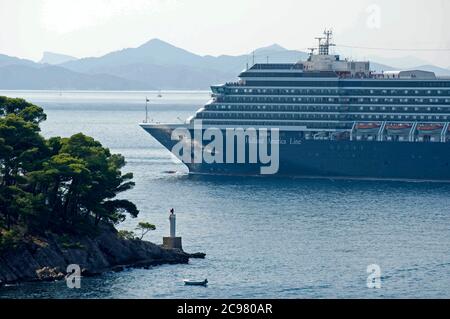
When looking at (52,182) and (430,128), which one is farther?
(430,128)

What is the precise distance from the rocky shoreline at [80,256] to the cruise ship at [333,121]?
45707mm

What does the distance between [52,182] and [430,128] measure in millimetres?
53436

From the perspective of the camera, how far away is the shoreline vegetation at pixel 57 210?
61.4 meters

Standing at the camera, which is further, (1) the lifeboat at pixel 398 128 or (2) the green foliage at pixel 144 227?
(1) the lifeboat at pixel 398 128

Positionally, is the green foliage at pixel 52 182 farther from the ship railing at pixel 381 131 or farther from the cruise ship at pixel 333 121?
the ship railing at pixel 381 131

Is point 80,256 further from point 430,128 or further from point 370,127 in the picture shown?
point 430,128

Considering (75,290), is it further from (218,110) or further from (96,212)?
(218,110)

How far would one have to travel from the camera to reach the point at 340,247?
7119cm

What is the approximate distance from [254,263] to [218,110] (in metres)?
52.4

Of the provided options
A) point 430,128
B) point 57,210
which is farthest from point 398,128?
point 57,210

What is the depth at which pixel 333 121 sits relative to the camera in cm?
11431

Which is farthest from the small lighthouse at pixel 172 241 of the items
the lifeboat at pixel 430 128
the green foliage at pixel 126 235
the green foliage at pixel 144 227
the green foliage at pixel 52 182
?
the lifeboat at pixel 430 128
